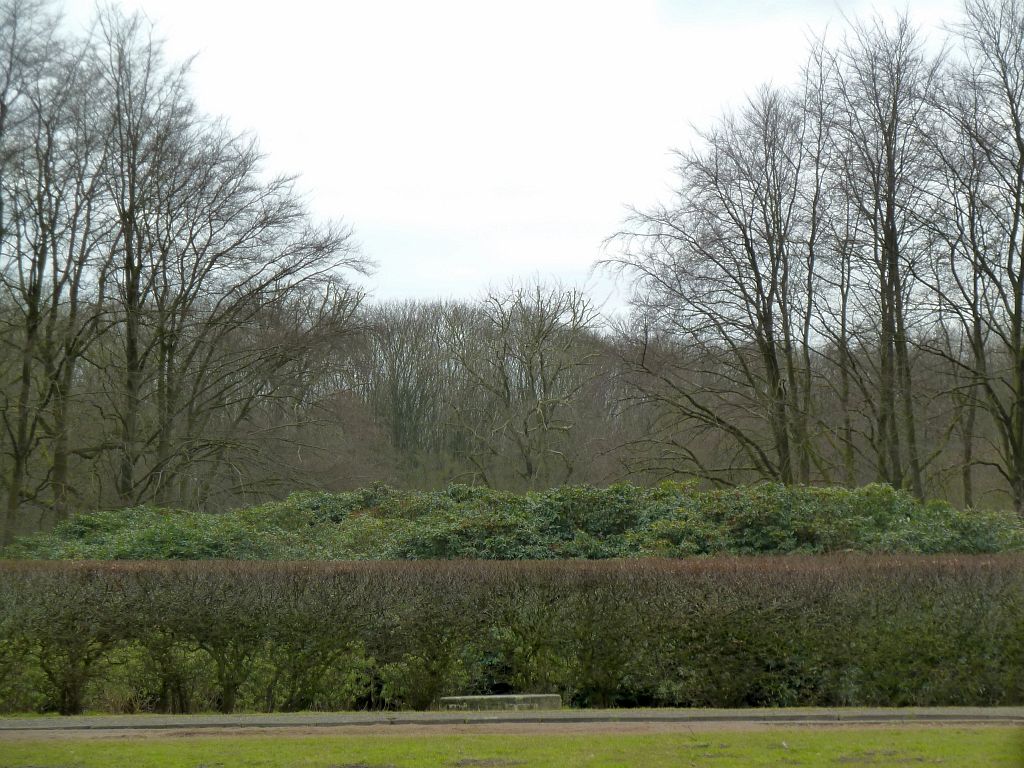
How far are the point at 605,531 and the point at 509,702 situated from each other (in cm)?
886

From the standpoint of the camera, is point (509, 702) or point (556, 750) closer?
point (556, 750)

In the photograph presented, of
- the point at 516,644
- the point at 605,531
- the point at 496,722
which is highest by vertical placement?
the point at 605,531

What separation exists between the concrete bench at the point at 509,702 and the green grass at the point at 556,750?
4.38ft

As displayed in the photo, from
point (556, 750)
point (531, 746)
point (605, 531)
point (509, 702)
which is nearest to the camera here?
point (556, 750)

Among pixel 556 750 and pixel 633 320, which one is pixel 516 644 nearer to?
pixel 556 750

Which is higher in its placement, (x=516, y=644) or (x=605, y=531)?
(x=605, y=531)

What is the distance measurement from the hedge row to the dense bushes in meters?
5.82

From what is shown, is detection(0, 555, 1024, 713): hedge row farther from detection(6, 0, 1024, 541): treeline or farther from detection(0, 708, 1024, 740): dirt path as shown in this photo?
detection(6, 0, 1024, 541): treeline

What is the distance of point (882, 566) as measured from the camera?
11312 mm

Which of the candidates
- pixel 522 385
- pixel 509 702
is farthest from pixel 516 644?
pixel 522 385

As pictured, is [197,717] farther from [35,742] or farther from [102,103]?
[102,103]

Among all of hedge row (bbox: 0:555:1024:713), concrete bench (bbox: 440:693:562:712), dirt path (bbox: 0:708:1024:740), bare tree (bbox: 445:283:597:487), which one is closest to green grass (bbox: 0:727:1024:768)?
dirt path (bbox: 0:708:1024:740)

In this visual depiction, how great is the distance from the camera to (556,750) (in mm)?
7391

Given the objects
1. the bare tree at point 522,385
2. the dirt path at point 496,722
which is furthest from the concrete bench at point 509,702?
the bare tree at point 522,385
